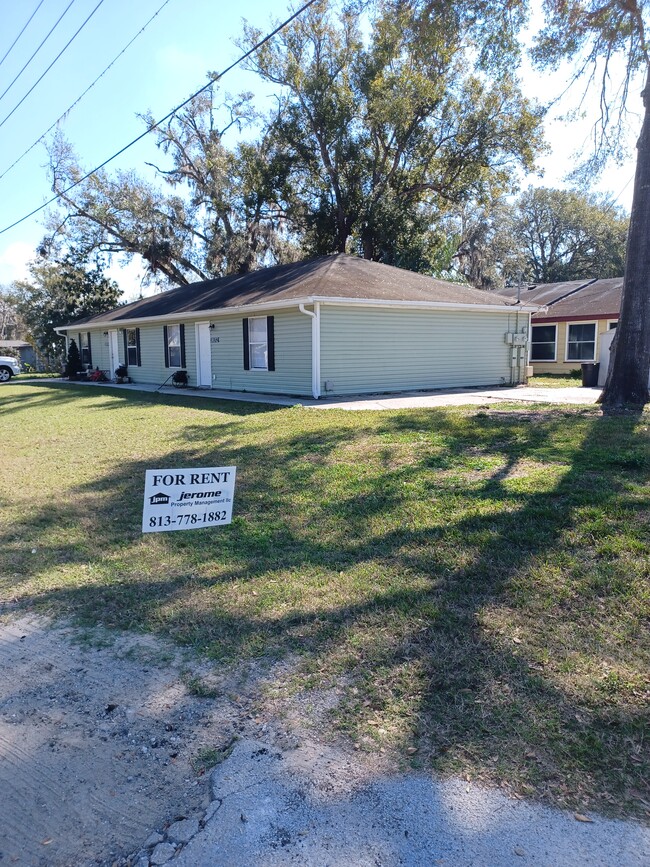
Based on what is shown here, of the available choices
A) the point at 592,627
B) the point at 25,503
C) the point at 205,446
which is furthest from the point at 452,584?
the point at 205,446

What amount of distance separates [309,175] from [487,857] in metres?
28.2

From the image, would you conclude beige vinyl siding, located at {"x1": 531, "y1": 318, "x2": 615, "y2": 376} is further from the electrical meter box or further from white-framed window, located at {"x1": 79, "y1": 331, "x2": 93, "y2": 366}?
white-framed window, located at {"x1": 79, "y1": 331, "x2": 93, "y2": 366}

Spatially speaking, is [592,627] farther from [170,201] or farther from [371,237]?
[170,201]

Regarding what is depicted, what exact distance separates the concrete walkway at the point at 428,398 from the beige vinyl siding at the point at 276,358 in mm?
393

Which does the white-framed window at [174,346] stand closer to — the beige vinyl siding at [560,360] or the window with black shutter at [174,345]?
the window with black shutter at [174,345]

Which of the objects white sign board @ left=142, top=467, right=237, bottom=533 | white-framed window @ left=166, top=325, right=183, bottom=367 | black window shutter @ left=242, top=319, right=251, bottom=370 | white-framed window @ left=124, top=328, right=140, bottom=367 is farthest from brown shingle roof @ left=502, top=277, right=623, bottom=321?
white sign board @ left=142, top=467, right=237, bottom=533

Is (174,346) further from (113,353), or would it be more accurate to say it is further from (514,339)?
(514,339)

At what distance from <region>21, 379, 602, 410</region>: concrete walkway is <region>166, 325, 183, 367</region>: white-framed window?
9.68 ft

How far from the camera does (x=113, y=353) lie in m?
25.7

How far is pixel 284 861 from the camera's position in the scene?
217cm

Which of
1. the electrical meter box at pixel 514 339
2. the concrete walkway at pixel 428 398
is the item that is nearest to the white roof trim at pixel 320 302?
the electrical meter box at pixel 514 339

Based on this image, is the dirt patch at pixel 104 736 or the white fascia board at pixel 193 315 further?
the white fascia board at pixel 193 315

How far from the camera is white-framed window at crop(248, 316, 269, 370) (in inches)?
661

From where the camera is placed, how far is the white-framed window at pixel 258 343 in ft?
55.1
